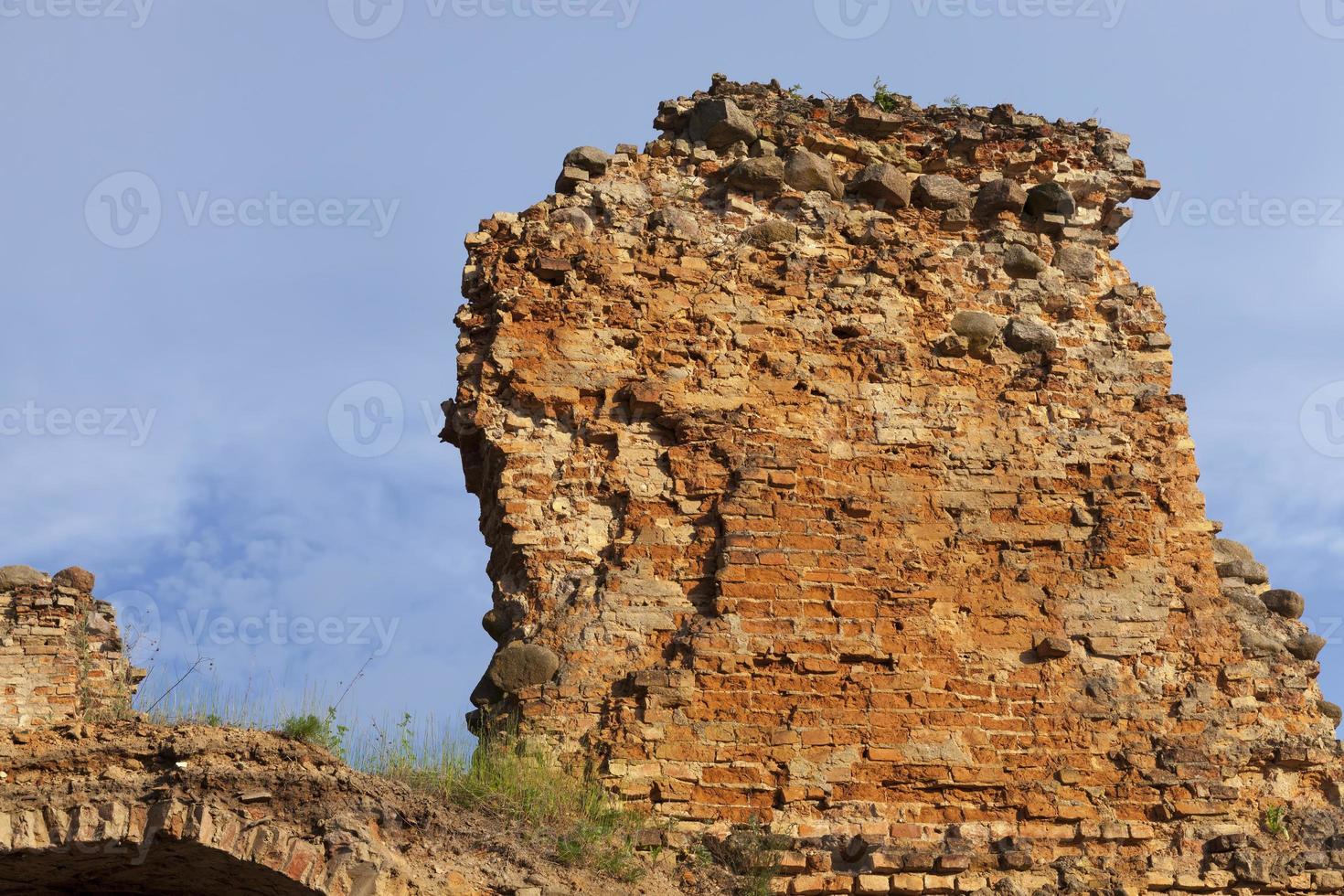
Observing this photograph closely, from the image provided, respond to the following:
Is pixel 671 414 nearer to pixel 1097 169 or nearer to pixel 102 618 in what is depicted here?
pixel 1097 169

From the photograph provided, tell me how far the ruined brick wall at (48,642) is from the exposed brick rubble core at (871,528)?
263cm

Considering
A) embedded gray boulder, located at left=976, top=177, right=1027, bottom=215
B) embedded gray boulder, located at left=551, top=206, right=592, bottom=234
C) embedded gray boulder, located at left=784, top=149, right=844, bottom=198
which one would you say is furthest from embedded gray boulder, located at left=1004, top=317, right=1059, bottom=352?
embedded gray boulder, located at left=551, top=206, right=592, bottom=234

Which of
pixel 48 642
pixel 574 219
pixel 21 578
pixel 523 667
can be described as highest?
pixel 574 219

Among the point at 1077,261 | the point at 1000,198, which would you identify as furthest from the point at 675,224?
the point at 1077,261

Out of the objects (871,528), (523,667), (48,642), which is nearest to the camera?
(523,667)

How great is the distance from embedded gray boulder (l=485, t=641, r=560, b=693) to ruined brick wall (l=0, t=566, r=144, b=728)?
2.90 metres

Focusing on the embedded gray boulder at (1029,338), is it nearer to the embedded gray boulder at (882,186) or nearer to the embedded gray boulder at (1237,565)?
the embedded gray boulder at (882,186)

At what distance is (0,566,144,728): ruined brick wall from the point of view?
8.52m

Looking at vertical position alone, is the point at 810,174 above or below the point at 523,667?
above

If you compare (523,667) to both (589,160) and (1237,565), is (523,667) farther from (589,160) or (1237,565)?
(1237,565)

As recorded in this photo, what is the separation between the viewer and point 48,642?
874 centimetres

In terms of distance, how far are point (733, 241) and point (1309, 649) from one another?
376cm

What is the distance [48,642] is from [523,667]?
3.64 meters

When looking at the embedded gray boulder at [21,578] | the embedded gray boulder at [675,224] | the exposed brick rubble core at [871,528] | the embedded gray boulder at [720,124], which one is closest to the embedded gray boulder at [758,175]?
the exposed brick rubble core at [871,528]
